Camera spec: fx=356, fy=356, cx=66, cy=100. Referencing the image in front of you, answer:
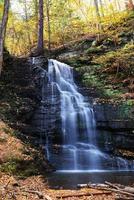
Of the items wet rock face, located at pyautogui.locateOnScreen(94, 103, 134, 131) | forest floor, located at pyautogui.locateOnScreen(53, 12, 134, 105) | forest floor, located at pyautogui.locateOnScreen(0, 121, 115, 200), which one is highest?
forest floor, located at pyautogui.locateOnScreen(53, 12, 134, 105)

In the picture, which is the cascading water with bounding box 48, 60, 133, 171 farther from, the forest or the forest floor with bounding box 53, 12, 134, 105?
the forest floor with bounding box 53, 12, 134, 105

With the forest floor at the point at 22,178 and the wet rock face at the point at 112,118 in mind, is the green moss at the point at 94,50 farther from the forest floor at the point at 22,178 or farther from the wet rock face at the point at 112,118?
the forest floor at the point at 22,178

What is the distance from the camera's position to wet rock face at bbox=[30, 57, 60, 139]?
16734 millimetres

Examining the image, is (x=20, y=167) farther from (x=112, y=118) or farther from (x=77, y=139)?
(x=112, y=118)

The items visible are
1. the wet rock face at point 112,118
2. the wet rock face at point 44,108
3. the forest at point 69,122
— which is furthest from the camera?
the wet rock face at point 44,108

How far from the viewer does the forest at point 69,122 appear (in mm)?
11305

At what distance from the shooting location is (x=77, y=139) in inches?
658

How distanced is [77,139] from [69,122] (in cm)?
93

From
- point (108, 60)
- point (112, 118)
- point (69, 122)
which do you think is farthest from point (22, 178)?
point (108, 60)

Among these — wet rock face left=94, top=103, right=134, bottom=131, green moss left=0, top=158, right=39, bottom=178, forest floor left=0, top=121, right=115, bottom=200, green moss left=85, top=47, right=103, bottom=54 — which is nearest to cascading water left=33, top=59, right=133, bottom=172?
wet rock face left=94, top=103, right=134, bottom=131

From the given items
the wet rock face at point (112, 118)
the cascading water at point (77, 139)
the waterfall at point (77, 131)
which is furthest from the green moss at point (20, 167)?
the wet rock face at point (112, 118)

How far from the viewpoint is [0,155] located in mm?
12805

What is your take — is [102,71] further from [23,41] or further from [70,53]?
[23,41]

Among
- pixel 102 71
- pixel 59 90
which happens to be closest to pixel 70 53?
pixel 102 71
